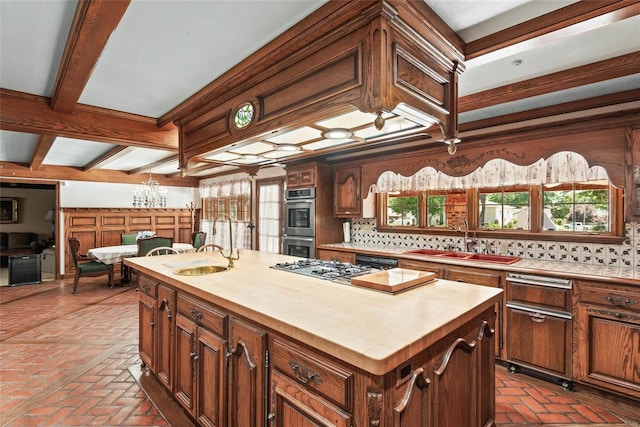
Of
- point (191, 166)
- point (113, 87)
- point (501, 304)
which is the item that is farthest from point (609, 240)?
point (113, 87)

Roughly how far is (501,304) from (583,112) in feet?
5.88

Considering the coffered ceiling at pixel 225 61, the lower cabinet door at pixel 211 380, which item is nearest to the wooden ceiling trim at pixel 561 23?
the coffered ceiling at pixel 225 61

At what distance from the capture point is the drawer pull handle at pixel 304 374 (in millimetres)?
1140

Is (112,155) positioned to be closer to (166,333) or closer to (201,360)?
(166,333)

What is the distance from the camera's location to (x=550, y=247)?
3074 millimetres

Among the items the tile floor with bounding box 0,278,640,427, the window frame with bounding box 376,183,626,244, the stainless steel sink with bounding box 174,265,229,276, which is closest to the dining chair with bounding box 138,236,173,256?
the tile floor with bounding box 0,278,640,427

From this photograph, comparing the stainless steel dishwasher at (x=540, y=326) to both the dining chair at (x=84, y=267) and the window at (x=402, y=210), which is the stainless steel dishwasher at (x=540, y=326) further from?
the dining chair at (x=84, y=267)

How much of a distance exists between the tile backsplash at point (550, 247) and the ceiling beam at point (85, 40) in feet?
12.0

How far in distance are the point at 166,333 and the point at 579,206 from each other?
12.4ft

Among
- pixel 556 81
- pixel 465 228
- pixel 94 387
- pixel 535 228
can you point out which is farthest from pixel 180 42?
pixel 535 228

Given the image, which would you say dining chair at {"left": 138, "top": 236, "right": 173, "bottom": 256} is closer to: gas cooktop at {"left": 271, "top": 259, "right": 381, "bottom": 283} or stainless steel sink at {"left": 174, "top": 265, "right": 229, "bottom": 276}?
stainless steel sink at {"left": 174, "top": 265, "right": 229, "bottom": 276}

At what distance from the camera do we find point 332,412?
108cm

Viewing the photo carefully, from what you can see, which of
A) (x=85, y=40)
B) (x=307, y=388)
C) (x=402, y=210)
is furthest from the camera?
(x=402, y=210)

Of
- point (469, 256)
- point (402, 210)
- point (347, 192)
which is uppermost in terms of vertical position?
point (347, 192)
